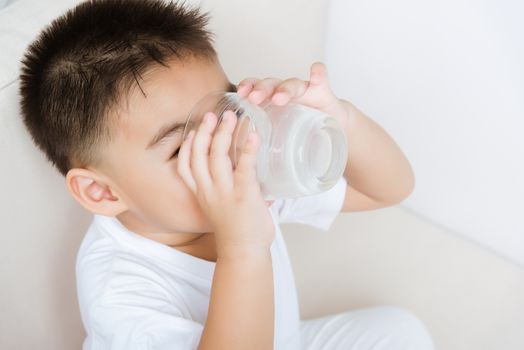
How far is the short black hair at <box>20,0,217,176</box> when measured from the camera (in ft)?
2.18

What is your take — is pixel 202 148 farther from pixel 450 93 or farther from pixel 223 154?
pixel 450 93

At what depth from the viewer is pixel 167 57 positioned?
0.68m

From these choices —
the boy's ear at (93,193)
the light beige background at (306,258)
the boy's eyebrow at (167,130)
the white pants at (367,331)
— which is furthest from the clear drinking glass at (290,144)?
the white pants at (367,331)

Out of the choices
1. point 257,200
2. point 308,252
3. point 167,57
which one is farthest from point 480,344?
point 167,57

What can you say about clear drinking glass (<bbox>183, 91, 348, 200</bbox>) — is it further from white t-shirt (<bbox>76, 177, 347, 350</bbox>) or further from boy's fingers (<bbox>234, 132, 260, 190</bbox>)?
white t-shirt (<bbox>76, 177, 347, 350</bbox>)

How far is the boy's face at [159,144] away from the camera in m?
0.67

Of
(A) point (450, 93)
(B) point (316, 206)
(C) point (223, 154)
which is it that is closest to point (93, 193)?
(C) point (223, 154)

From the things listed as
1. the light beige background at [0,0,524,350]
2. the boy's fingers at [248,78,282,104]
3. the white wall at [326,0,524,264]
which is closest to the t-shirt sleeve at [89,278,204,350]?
the light beige background at [0,0,524,350]

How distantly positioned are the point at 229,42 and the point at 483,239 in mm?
637

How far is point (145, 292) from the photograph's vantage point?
Answer: 75cm

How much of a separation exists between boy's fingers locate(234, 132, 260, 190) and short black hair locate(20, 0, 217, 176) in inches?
5.5

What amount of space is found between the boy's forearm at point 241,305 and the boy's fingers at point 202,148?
0.10 meters

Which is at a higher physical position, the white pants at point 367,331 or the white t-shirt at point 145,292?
the white t-shirt at point 145,292

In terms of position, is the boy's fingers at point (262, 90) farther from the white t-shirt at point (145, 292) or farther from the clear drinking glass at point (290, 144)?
the white t-shirt at point (145, 292)
